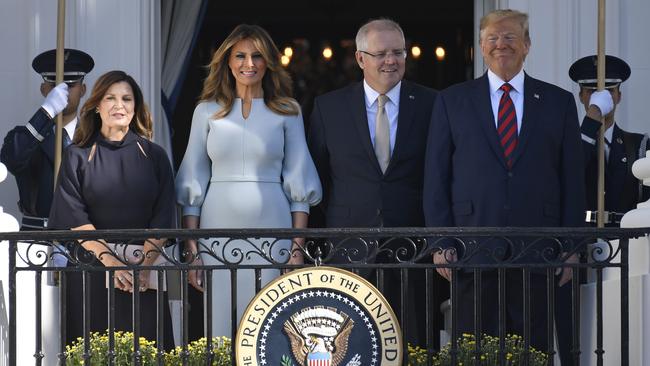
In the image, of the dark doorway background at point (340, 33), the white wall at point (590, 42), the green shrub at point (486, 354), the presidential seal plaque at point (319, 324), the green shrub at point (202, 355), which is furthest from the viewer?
the dark doorway background at point (340, 33)

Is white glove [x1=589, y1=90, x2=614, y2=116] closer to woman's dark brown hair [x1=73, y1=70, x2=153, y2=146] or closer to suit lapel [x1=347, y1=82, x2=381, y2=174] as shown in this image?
suit lapel [x1=347, y1=82, x2=381, y2=174]

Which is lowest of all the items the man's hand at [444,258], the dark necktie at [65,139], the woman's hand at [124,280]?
the woman's hand at [124,280]

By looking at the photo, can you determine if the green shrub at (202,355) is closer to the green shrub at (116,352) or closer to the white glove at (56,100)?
the green shrub at (116,352)

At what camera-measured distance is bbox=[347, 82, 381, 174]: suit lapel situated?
7.97 m

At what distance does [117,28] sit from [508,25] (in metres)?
2.84

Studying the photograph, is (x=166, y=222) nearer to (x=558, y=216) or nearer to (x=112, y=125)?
(x=112, y=125)

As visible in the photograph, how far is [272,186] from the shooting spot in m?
8.03

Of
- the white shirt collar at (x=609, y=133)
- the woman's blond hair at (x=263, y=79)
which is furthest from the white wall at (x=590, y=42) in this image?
the woman's blond hair at (x=263, y=79)

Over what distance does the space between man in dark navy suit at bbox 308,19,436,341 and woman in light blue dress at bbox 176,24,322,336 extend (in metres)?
0.15

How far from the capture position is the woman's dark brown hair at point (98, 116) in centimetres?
798

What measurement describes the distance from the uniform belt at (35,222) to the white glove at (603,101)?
299 cm

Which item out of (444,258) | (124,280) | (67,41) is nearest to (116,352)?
(124,280)

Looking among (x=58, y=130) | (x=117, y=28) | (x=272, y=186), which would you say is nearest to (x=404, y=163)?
(x=272, y=186)

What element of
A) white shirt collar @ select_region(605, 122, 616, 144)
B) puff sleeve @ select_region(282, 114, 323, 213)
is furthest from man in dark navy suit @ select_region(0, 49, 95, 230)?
white shirt collar @ select_region(605, 122, 616, 144)
